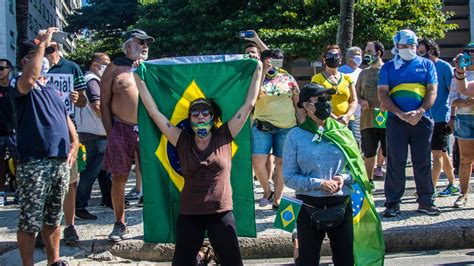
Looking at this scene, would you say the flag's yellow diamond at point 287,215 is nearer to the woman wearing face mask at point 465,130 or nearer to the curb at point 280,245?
the curb at point 280,245

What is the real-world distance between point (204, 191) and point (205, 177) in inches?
4.2

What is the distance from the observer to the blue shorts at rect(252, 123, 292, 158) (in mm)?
7176

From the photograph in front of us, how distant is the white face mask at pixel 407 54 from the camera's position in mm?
6539

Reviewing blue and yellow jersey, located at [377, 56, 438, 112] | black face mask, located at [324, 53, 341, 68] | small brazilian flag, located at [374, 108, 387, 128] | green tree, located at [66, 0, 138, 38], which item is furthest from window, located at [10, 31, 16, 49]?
blue and yellow jersey, located at [377, 56, 438, 112]

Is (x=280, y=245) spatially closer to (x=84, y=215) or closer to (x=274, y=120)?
(x=274, y=120)

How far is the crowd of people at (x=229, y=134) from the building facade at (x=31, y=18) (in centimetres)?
1172

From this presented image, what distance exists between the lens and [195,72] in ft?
16.8

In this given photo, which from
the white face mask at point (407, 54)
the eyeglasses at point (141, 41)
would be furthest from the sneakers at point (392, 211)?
the eyeglasses at point (141, 41)

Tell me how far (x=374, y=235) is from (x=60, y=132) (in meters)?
2.71

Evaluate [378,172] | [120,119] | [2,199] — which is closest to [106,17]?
[378,172]

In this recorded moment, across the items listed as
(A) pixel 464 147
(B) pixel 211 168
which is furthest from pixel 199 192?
(A) pixel 464 147

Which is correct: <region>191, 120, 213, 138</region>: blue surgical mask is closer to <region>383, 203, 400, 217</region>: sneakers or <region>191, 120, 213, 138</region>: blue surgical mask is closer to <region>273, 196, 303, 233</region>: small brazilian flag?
<region>273, 196, 303, 233</region>: small brazilian flag

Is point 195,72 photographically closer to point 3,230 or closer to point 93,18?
point 3,230

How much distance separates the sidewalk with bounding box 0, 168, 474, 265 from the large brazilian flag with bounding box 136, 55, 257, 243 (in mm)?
956
